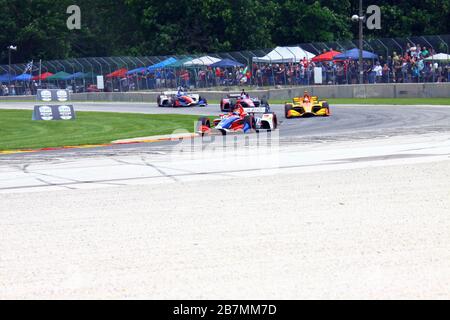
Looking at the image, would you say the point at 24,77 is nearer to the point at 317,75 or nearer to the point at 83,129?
the point at 317,75

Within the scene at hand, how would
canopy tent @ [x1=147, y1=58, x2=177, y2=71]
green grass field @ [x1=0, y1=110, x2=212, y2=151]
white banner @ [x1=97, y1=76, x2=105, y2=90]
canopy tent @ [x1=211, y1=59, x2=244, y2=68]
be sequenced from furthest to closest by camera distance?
white banner @ [x1=97, y1=76, x2=105, y2=90] < canopy tent @ [x1=147, y1=58, x2=177, y2=71] < canopy tent @ [x1=211, y1=59, x2=244, y2=68] < green grass field @ [x1=0, y1=110, x2=212, y2=151]

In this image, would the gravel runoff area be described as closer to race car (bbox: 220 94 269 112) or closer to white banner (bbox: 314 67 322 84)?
race car (bbox: 220 94 269 112)

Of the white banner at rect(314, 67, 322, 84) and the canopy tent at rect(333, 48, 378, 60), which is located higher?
the canopy tent at rect(333, 48, 378, 60)

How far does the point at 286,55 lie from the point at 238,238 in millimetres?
40251

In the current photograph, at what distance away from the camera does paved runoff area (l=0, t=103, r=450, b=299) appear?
6.56 meters

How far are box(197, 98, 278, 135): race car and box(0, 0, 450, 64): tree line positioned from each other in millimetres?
45023

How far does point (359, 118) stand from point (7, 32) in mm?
60803

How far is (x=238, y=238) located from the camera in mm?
8211

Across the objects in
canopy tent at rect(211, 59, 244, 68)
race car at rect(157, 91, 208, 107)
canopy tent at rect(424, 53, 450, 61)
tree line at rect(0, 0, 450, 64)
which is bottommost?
race car at rect(157, 91, 208, 107)

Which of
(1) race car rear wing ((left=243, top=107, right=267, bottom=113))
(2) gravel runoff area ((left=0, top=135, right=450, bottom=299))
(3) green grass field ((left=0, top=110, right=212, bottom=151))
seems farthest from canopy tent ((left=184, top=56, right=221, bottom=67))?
(2) gravel runoff area ((left=0, top=135, right=450, bottom=299))

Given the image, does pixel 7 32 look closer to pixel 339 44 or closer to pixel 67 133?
pixel 339 44

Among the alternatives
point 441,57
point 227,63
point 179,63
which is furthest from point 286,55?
point 441,57

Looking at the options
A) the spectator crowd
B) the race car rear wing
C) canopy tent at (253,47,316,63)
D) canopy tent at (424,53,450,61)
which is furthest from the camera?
canopy tent at (253,47,316,63)

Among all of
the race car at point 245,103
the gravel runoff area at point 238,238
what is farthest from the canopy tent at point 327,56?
the gravel runoff area at point 238,238
